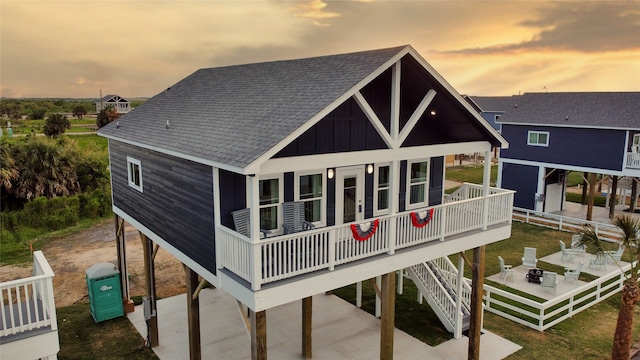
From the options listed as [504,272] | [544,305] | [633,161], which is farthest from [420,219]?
[633,161]

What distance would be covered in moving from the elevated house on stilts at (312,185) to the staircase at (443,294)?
4 centimetres

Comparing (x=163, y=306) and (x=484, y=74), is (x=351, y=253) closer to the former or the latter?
(x=163, y=306)

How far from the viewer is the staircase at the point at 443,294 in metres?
13.8

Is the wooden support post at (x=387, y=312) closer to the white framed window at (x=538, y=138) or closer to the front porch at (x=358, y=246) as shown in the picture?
the front porch at (x=358, y=246)

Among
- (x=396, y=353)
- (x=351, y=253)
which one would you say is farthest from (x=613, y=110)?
(x=351, y=253)

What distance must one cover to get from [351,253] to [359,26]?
1297 cm

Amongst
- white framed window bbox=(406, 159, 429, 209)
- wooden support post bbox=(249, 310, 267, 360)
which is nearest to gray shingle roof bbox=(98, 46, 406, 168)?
wooden support post bbox=(249, 310, 267, 360)

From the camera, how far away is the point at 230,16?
2044 cm

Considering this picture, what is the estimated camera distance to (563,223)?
2706 centimetres

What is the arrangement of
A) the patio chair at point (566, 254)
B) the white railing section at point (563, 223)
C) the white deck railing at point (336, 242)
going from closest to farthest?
the white deck railing at point (336, 242) < the patio chair at point (566, 254) < the white railing section at point (563, 223)

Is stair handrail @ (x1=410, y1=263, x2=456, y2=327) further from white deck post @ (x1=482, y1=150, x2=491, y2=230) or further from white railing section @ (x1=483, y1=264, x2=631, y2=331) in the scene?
white deck post @ (x1=482, y1=150, x2=491, y2=230)

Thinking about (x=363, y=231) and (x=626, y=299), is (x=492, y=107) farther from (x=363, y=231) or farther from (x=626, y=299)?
(x=363, y=231)

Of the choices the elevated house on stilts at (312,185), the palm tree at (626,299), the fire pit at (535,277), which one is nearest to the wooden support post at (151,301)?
the elevated house on stilts at (312,185)

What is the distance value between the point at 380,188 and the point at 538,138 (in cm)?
2083
